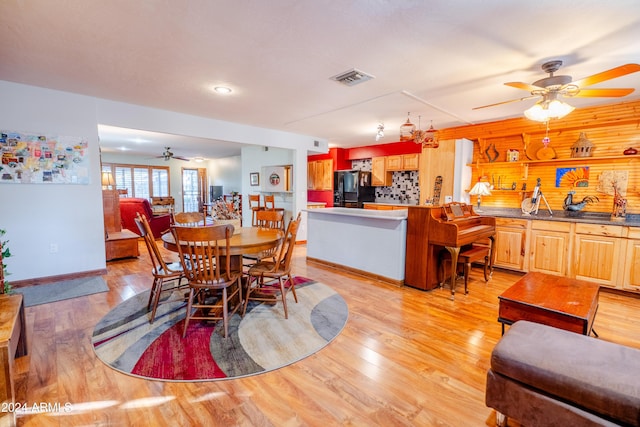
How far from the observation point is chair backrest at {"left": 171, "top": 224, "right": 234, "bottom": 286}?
2.19 m

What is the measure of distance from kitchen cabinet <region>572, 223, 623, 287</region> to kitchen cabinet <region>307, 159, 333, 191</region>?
198 inches

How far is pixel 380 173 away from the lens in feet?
22.8

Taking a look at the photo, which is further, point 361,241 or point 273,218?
point 361,241

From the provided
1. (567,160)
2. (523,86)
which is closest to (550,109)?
(523,86)

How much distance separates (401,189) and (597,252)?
3803 millimetres

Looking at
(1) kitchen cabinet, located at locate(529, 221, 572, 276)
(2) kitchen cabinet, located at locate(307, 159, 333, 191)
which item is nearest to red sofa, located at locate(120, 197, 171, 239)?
(2) kitchen cabinet, located at locate(307, 159, 333, 191)

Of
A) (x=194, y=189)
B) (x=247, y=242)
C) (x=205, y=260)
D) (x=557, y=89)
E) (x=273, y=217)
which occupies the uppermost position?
(x=557, y=89)

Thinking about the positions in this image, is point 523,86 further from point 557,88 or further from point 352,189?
point 352,189

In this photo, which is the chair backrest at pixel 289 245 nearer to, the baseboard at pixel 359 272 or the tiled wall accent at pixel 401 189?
the baseboard at pixel 359 272

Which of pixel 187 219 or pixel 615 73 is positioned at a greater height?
pixel 615 73

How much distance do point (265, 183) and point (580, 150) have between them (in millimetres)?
5943

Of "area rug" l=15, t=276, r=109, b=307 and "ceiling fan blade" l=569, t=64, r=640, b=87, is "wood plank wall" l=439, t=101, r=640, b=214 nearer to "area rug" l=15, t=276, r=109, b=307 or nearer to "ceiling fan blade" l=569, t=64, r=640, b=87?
"ceiling fan blade" l=569, t=64, r=640, b=87

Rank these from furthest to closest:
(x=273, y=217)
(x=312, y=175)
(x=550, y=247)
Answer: (x=312, y=175)
(x=550, y=247)
(x=273, y=217)

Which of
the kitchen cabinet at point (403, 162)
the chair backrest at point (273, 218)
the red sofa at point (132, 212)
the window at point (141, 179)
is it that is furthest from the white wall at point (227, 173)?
the chair backrest at point (273, 218)
